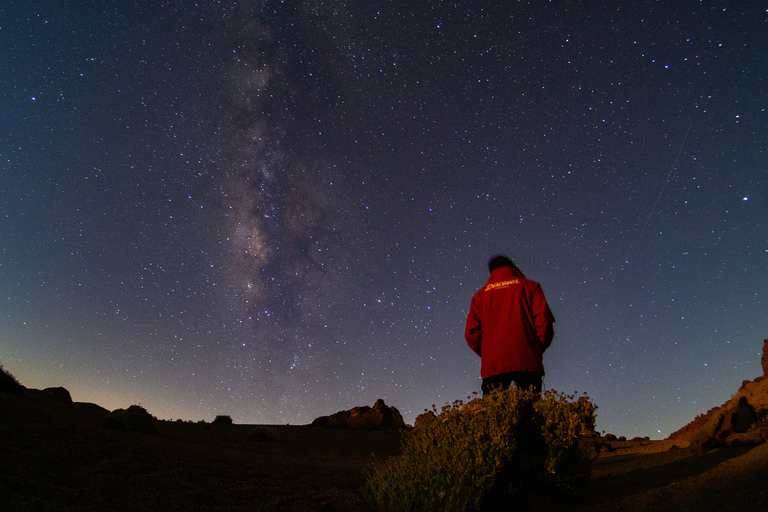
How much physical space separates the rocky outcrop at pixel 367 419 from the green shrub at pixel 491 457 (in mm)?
12626

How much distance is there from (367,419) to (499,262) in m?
12.9

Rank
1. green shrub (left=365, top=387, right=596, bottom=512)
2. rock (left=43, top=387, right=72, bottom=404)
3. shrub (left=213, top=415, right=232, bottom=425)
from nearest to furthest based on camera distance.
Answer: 1. green shrub (left=365, top=387, right=596, bottom=512)
2. rock (left=43, top=387, right=72, bottom=404)
3. shrub (left=213, top=415, right=232, bottom=425)

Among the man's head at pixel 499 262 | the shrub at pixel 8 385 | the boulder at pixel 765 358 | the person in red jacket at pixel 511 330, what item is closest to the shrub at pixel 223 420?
the shrub at pixel 8 385

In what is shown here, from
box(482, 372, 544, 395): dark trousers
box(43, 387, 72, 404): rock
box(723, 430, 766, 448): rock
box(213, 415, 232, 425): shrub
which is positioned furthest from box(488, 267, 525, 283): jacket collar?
box(213, 415, 232, 425): shrub

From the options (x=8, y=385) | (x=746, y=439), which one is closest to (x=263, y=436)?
(x=8, y=385)

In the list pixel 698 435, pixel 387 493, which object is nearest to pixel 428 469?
pixel 387 493

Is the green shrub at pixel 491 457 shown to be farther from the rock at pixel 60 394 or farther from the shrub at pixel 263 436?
the rock at pixel 60 394

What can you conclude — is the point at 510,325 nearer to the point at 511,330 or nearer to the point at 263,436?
the point at 511,330

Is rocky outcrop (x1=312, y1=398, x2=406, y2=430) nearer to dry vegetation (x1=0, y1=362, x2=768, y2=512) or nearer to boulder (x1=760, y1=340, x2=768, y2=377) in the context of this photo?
dry vegetation (x1=0, y1=362, x2=768, y2=512)

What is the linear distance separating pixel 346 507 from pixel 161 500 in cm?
166

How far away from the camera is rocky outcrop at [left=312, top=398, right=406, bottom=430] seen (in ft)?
51.7

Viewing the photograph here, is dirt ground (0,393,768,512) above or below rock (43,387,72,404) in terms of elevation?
below

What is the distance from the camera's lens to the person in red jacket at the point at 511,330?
167 inches

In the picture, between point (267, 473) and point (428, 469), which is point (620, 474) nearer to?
point (428, 469)
